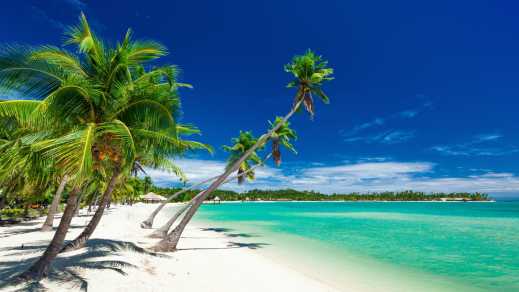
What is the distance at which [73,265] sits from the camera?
7129 millimetres

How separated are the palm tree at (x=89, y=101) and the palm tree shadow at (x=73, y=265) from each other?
384 millimetres

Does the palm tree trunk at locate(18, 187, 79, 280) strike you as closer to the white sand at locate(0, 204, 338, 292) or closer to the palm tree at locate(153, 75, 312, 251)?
the white sand at locate(0, 204, 338, 292)

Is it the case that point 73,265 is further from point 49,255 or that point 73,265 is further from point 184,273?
point 184,273

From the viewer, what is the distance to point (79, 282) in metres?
6.05

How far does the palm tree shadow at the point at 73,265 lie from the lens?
5826 mm

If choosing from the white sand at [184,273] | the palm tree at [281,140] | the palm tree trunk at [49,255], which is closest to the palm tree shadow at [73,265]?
the white sand at [184,273]

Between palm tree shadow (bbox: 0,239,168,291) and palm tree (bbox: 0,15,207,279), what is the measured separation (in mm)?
384

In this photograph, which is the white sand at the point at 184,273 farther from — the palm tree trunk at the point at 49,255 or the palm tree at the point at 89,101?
the palm tree at the point at 89,101

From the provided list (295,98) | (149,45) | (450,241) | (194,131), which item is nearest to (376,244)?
(450,241)

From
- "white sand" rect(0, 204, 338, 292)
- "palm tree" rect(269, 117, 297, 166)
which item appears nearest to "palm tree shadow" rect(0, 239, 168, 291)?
"white sand" rect(0, 204, 338, 292)

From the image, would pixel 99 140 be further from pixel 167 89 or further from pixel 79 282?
pixel 79 282

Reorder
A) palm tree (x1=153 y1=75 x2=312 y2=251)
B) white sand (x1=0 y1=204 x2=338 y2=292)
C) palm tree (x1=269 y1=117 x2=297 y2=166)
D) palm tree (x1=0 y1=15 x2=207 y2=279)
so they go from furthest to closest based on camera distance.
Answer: palm tree (x1=269 y1=117 x2=297 y2=166) → palm tree (x1=153 y1=75 x2=312 y2=251) → white sand (x1=0 y1=204 x2=338 y2=292) → palm tree (x1=0 y1=15 x2=207 y2=279)

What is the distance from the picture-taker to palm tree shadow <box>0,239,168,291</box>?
583cm

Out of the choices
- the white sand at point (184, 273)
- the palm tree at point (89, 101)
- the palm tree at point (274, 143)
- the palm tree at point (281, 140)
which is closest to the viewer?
the palm tree at point (89, 101)
